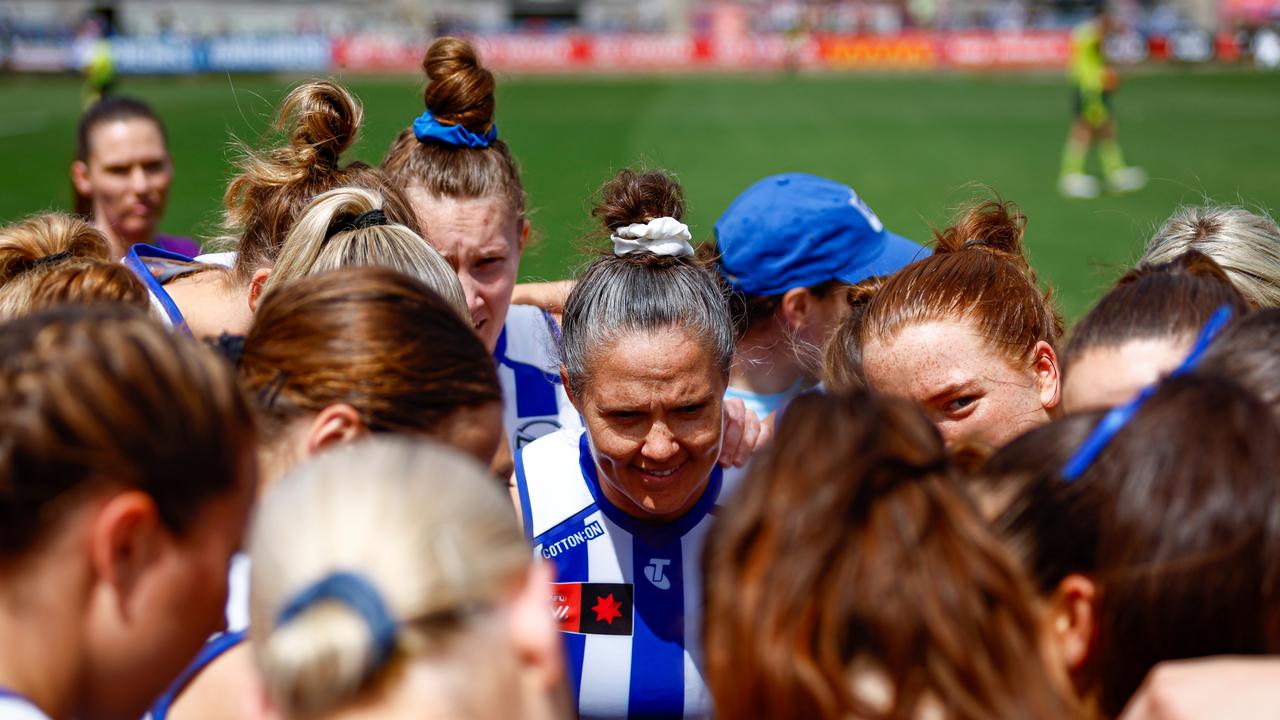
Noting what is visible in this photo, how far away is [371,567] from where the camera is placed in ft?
4.33

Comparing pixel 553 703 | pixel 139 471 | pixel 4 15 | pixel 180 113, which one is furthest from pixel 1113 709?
pixel 4 15

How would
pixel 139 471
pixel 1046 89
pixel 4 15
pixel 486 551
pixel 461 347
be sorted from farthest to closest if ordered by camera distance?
pixel 4 15 → pixel 1046 89 → pixel 461 347 → pixel 139 471 → pixel 486 551

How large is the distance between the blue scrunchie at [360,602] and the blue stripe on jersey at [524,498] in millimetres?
1644

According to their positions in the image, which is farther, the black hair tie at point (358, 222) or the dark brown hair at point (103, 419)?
the black hair tie at point (358, 222)

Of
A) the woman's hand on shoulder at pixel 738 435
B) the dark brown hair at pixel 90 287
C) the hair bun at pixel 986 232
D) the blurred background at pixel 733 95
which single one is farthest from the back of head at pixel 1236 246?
the dark brown hair at pixel 90 287

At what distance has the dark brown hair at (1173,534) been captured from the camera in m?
1.52

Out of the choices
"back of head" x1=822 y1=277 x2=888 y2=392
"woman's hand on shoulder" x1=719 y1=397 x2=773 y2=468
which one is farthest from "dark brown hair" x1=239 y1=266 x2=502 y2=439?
"back of head" x1=822 y1=277 x2=888 y2=392

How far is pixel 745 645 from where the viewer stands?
4.70ft

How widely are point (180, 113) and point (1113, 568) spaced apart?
28826 mm

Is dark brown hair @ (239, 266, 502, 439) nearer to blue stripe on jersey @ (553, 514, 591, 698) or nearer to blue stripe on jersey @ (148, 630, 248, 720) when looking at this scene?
blue stripe on jersey @ (148, 630, 248, 720)

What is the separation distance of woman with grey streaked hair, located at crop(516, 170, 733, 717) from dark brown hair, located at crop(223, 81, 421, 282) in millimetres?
660

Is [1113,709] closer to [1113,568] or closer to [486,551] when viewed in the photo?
[1113,568]

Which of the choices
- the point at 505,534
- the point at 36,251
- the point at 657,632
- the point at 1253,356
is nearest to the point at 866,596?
the point at 505,534

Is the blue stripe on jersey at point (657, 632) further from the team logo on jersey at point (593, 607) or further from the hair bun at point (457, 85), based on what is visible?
the hair bun at point (457, 85)
